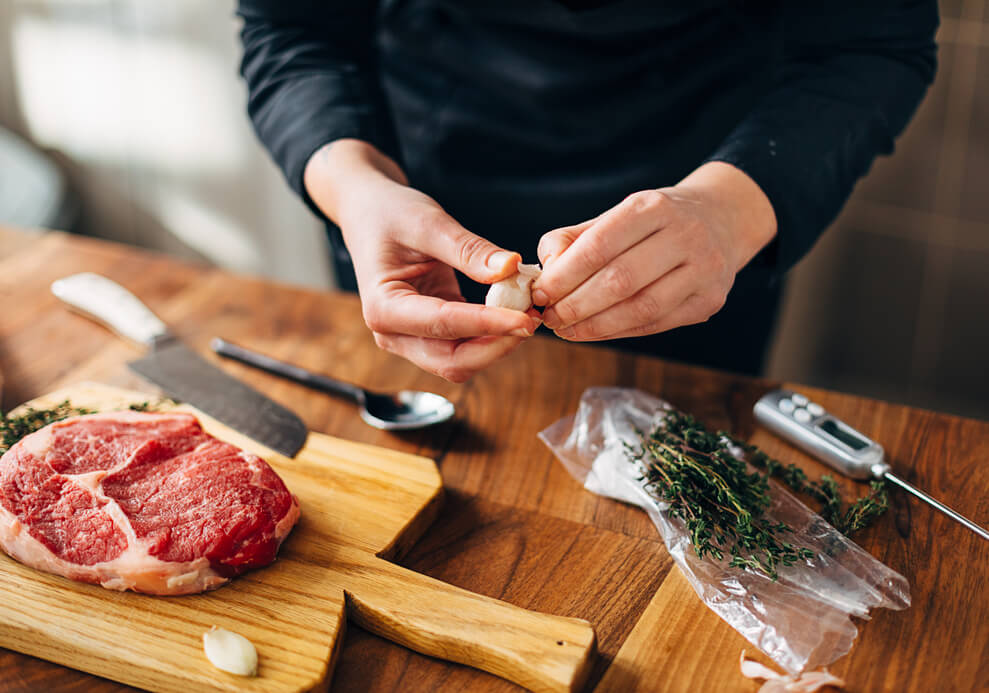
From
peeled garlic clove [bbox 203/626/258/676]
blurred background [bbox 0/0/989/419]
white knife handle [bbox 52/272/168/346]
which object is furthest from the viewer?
blurred background [bbox 0/0/989/419]

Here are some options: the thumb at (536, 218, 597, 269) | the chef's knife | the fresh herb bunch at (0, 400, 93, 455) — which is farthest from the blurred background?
the fresh herb bunch at (0, 400, 93, 455)

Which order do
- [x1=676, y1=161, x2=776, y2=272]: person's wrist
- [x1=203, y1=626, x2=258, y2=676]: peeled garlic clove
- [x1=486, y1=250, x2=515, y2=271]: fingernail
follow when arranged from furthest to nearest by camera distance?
[x1=676, y1=161, x2=776, y2=272]: person's wrist < [x1=486, y1=250, x2=515, y2=271]: fingernail < [x1=203, y1=626, x2=258, y2=676]: peeled garlic clove

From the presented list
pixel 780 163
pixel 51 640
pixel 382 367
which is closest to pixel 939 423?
pixel 780 163

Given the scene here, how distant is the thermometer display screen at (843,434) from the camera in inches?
43.7

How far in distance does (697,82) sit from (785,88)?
0.17 metres

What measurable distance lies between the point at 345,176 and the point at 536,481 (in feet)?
1.68

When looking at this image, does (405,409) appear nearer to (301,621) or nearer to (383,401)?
(383,401)

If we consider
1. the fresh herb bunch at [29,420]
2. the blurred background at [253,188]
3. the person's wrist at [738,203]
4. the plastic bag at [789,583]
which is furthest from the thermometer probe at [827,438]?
the blurred background at [253,188]

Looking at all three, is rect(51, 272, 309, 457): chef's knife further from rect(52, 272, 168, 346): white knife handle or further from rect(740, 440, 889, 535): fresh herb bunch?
rect(740, 440, 889, 535): fresh herb bunch

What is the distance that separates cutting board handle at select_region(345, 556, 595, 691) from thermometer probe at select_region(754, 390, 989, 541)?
0.47 metres

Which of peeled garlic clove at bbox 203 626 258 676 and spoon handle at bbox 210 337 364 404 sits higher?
spoon handle at bbox 210 337 364 404

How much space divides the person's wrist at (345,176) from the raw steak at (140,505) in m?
0.37

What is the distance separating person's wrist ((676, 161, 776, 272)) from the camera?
1.07 meters

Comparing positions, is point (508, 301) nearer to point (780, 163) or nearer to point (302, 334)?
point (780, 163)
